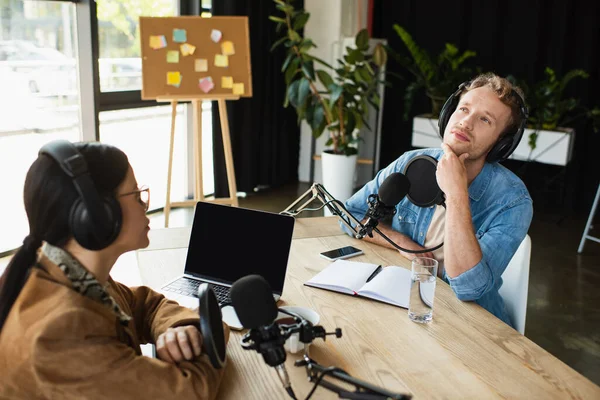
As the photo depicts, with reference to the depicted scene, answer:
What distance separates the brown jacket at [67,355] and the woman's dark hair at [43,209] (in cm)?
3

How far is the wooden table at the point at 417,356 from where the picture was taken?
3.57 ft

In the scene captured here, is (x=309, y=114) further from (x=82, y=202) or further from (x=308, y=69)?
(x=82, y=202)

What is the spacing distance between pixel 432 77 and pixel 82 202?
442 cm

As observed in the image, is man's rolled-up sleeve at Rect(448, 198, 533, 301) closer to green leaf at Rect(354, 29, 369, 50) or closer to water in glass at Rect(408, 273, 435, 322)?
water in glass at Rect(408, 273, 435, 322)

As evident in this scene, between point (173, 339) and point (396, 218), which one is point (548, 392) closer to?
point (173, 339)

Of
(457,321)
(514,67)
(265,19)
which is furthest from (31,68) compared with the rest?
(514,67)

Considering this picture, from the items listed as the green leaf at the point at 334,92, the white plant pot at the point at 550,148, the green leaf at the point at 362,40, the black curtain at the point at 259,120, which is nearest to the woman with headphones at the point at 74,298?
the green leaf at the point at 334,92

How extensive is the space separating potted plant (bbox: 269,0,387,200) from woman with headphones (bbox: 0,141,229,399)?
343 cm

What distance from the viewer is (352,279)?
1.54 meters

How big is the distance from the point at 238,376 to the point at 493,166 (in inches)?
41.7

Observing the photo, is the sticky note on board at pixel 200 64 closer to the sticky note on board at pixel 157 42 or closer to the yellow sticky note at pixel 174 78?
the yellow sticky note at pixel 174 78

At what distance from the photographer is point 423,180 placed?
1590 mm

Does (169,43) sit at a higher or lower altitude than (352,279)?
higher

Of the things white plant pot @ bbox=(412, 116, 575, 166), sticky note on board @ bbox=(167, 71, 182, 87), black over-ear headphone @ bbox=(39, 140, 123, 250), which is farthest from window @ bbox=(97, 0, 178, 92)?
black over-ear headphone @ bbox=(39, 140, 123, 250)
